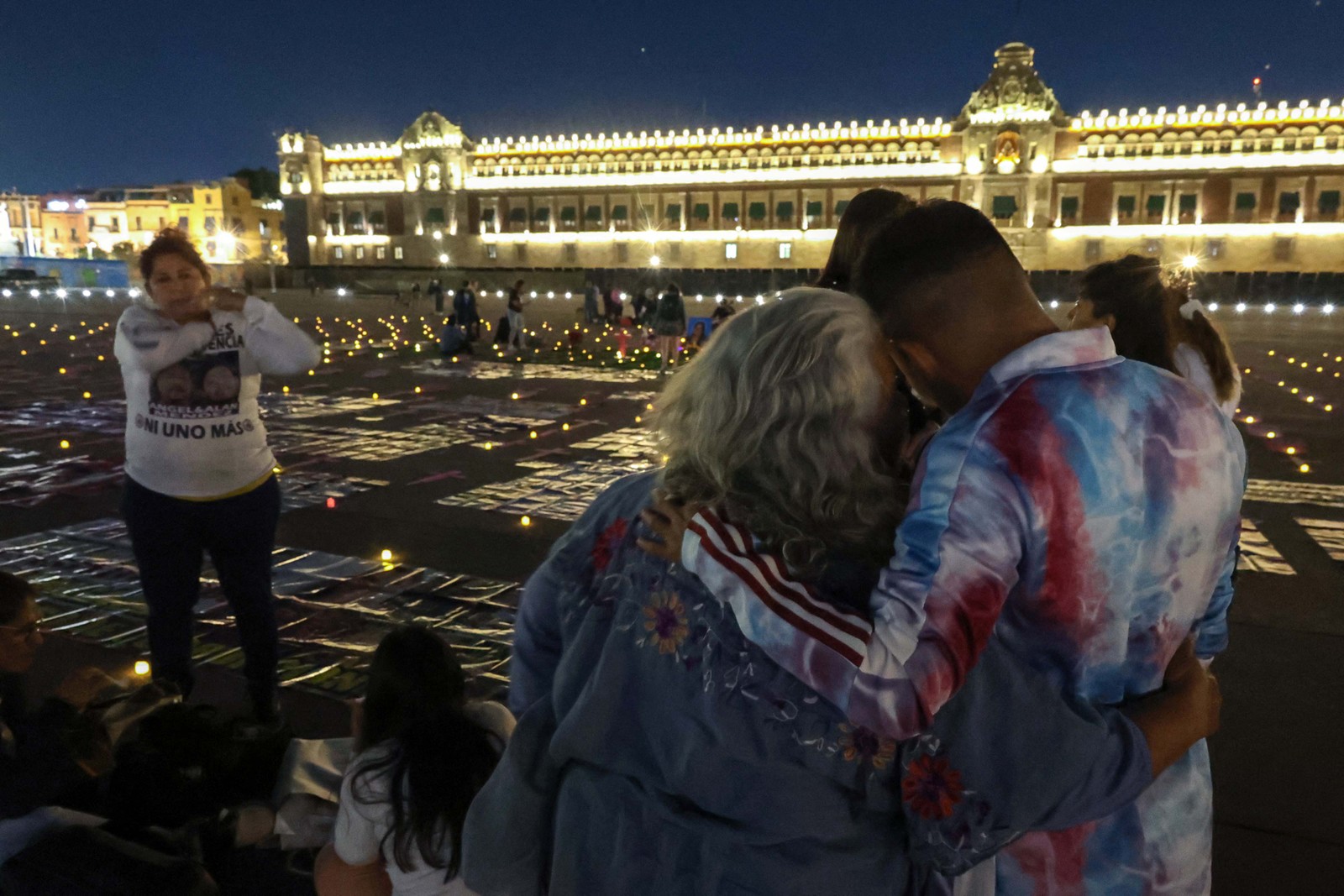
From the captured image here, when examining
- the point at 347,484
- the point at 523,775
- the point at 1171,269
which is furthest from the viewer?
the point at 347,484

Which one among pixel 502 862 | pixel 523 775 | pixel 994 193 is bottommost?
pixel 502 862

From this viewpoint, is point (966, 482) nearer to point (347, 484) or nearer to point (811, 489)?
point (811, 489)

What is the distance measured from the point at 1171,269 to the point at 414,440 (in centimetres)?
704

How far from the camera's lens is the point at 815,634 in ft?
3.87

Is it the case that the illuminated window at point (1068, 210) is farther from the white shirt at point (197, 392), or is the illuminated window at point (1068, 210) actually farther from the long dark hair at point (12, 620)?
the long dark hair at point (12, 620)

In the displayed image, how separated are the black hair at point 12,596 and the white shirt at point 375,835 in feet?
4.33

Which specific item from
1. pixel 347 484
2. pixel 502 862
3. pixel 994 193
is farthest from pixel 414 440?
pixel 994 193

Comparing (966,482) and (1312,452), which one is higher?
(966,482)

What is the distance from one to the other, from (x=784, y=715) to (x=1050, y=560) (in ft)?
1.31

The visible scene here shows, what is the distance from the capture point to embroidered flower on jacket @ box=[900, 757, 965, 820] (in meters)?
1.24

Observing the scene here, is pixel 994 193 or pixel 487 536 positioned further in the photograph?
pixel 994 193

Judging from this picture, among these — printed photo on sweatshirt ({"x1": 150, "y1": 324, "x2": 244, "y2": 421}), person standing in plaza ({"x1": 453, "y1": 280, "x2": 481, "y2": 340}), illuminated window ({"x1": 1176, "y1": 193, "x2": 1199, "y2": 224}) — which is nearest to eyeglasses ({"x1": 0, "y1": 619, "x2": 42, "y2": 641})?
printed photo on sweatshirt ({"x1": 150, "y1": 324, "x2": 244, "y2": 421})

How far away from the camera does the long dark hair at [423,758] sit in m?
2.00

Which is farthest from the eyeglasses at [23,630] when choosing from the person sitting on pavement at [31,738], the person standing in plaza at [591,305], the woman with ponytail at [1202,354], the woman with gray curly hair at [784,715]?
the person standing in plaza at [591,305]
